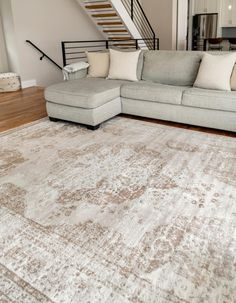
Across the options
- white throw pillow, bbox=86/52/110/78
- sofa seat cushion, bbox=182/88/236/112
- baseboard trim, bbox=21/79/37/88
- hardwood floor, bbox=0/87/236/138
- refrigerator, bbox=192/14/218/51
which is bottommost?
hardwood floor, bbox=0/87/236/138

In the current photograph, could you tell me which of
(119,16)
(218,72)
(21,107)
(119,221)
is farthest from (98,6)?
(119,221)

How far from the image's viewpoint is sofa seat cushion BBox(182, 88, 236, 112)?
2.94 metres

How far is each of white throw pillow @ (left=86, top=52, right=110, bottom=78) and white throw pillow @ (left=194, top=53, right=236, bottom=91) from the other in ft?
4.86

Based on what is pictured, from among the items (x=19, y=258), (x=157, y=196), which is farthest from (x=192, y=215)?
(x=19, y=258)

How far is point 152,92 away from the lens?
3406 mm

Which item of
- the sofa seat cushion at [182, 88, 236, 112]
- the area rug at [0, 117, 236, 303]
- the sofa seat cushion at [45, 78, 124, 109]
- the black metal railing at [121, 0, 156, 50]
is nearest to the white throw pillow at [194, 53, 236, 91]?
the sofa seat cushion at [182, 88, 236, 112]

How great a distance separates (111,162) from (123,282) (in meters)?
1.34

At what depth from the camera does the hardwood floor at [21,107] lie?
3842 millimetres

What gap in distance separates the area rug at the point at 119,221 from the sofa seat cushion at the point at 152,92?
0.58 meters

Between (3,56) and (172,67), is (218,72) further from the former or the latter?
(3,56)

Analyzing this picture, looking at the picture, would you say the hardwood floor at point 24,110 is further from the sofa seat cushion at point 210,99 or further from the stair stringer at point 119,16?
the stair stringer at point 119,16

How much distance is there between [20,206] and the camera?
193cm

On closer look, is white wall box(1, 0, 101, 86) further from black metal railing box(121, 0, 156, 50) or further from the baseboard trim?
black metal railing box(121, 0, 156, 50)

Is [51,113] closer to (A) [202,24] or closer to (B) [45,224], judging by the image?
(B) [45,224]
